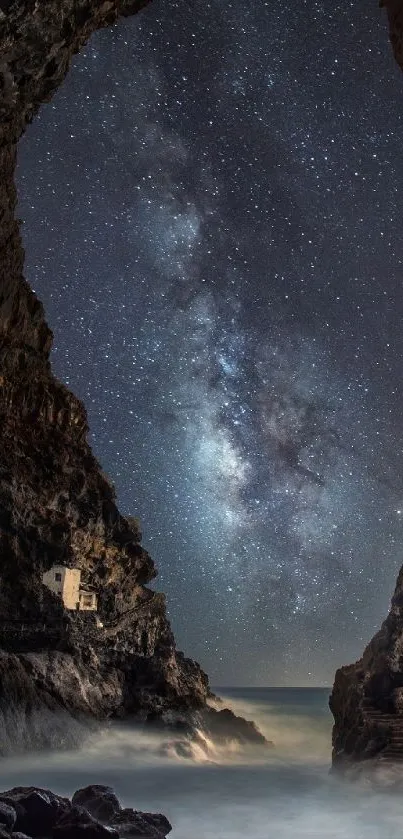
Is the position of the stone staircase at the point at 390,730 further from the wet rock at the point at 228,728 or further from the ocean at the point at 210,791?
the wet rock at the point at 228,728

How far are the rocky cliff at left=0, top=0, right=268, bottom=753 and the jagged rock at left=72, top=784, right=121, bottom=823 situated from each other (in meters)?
12.0

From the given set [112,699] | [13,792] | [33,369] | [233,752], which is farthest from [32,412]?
[233,752]

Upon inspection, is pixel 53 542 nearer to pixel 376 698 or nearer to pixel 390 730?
pixel 376 698

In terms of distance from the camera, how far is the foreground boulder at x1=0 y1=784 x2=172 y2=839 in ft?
27.2

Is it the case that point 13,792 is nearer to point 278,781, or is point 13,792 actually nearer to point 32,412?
point 278,781

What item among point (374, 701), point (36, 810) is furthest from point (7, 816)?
point (374, 701)

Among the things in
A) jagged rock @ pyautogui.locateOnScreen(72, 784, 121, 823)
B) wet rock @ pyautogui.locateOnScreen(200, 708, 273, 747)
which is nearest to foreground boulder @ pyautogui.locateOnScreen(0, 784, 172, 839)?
jagged rock @ pyautogui.locateOnScreen(72, 784, 121, 823)

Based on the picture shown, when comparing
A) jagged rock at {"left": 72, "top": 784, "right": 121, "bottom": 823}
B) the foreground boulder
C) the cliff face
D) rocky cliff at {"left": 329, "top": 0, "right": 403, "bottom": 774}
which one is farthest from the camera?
rocky cliff at {"left": 329, "top": 0, "right": 403, "bottom": 774}

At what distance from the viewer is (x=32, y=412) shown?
32938 mm

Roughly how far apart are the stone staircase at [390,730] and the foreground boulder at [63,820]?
41.1 ft

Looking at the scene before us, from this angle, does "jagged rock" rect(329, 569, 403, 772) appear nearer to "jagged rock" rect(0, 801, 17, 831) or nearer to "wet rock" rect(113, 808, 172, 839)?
"wet rock" rect(113, 808, 172, 839)

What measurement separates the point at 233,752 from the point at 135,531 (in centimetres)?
1726

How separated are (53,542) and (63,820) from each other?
87.8 ft

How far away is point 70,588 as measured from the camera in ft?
116
